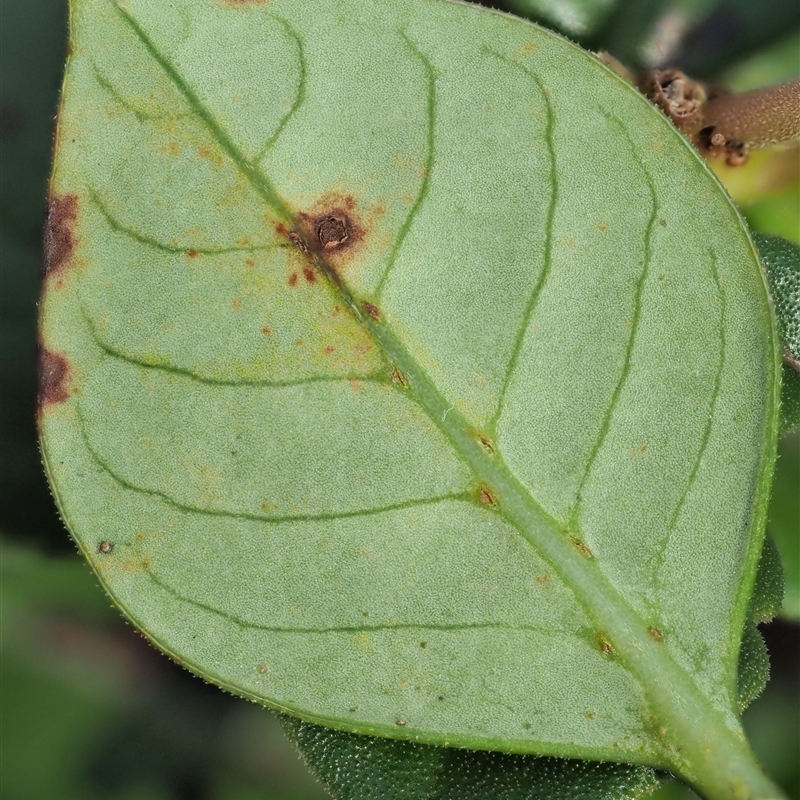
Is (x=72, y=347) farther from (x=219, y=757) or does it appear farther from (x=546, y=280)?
(x=219, y=757)

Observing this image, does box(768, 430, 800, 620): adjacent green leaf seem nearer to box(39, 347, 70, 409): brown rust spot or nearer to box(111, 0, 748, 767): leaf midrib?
box(111, 0, 748, 767): leaf midrib

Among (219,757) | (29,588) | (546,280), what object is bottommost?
(219,757)

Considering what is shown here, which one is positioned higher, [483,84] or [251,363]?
[483,84]

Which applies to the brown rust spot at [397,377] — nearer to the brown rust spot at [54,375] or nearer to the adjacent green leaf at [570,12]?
the brown rust spot at [54,375]

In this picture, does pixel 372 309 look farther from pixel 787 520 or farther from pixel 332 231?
pixel 787 520

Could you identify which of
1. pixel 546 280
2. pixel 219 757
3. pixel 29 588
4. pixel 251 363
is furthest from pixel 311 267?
pixel 219 757

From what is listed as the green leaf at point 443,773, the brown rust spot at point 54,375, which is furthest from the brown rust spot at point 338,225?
the green leaf at point 443,773

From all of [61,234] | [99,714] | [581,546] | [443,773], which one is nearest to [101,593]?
[99,714]
